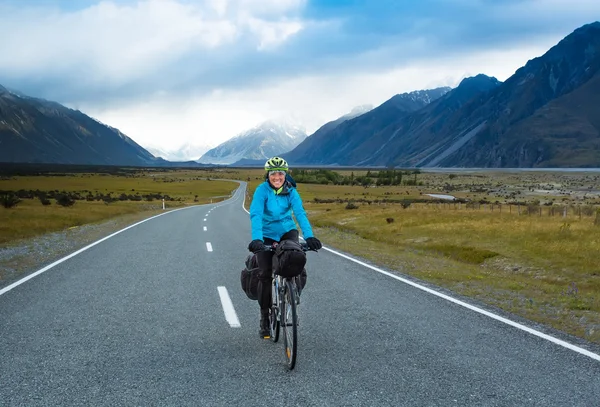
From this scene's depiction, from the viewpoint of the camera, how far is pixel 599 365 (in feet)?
18.1

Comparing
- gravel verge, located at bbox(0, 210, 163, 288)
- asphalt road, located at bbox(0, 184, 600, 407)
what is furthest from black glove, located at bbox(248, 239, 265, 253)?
gravel verge, located at bbox(0, 210, 163, 288)

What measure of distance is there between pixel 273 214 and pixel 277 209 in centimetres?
8

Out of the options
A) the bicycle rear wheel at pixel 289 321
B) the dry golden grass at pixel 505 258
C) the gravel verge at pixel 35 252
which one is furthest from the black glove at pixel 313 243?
the gravel verge at pixel 35 252

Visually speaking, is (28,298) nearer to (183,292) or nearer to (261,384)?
(183,292)

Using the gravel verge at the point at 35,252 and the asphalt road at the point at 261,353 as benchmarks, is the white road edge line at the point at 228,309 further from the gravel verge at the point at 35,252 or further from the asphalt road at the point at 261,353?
the gravel verge at the point at 35,252

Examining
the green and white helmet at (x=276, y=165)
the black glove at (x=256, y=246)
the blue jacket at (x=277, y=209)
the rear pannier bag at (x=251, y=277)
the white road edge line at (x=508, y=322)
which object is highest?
the green and white helmet at (x=276, y=165)

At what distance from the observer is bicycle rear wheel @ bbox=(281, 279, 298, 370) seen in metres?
5.31

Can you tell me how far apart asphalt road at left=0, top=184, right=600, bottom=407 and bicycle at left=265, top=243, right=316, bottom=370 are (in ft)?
0.67

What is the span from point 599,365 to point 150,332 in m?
5.47

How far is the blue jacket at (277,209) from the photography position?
612cm

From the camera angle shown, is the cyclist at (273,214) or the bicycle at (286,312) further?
the cyclist at (273,214)

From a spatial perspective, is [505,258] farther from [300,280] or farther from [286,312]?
[286,312]

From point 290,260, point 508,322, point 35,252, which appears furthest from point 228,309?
point 35,252

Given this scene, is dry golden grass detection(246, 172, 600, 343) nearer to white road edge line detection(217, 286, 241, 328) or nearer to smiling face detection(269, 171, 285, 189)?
white road edge line detection(217, 286, 241, 328)
